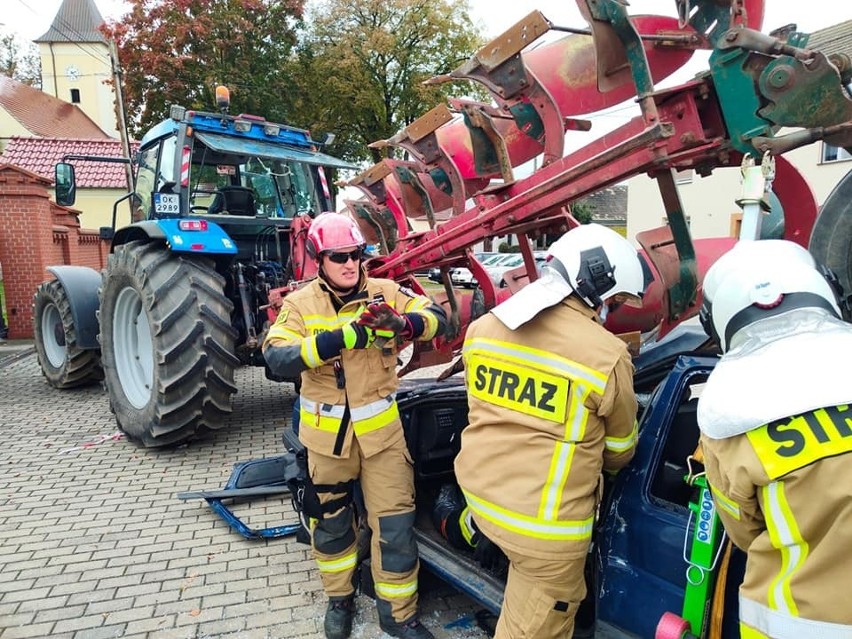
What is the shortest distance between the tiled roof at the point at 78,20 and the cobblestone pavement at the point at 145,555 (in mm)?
43307

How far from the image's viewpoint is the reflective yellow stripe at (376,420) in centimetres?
277

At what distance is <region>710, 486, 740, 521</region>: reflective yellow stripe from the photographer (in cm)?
136

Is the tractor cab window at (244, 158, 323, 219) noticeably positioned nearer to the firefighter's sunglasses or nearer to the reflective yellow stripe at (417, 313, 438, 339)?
the firefighter's sunglasses

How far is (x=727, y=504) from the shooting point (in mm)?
1400

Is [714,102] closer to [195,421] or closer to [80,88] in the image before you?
[195,421]

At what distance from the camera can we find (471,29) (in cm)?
2242

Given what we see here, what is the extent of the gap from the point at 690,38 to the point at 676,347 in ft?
3.79

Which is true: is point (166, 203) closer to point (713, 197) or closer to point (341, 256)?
point (341, 256)

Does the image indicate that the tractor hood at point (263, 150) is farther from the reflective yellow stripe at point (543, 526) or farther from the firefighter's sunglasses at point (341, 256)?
the reflective yellow stripe at point (543, 526)

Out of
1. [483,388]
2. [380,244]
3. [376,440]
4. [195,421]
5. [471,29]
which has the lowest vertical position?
[195,421]

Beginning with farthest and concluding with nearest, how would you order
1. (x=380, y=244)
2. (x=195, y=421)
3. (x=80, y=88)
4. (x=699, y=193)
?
1. (x=80, y=88)
2. (x=699, y=193)
3. (x=195, y=421)
4. (x=380, y=244)

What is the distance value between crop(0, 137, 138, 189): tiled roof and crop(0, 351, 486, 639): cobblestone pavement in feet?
55.6

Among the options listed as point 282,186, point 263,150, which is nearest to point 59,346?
point 282,186

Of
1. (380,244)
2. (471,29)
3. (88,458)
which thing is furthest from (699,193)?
(88,458)
